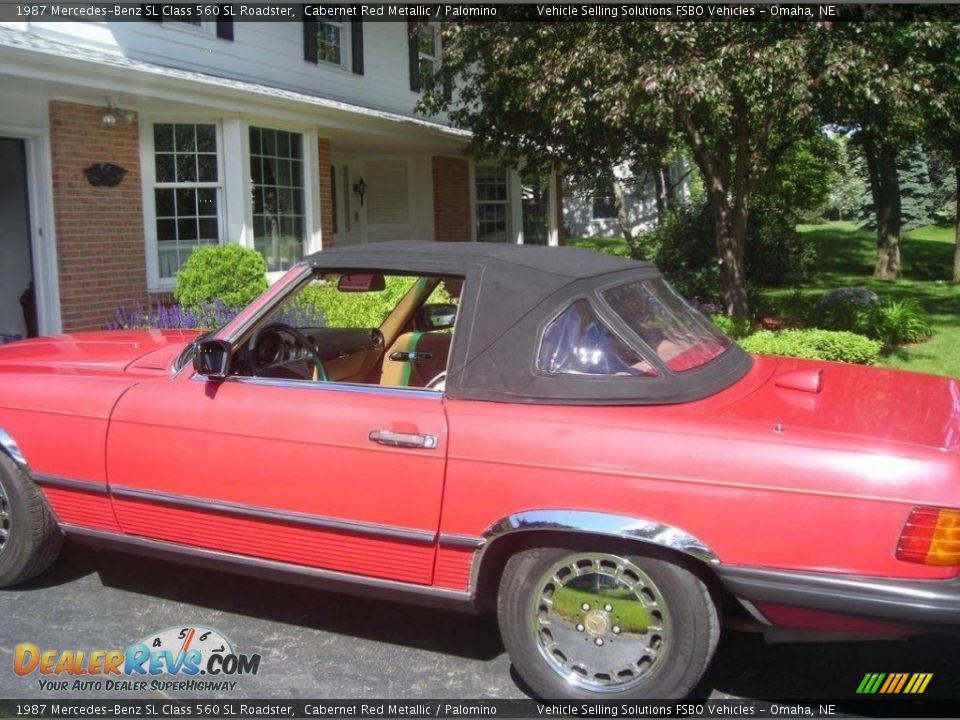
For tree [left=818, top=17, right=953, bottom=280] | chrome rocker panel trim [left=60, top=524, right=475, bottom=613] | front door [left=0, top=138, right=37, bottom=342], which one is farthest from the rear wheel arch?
front door [left=0, top=138, right=37, bottom=342]

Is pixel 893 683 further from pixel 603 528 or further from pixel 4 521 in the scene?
pixel 4 521

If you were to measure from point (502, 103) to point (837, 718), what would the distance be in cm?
941

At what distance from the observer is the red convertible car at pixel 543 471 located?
9.28ft

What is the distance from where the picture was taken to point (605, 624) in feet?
10.2

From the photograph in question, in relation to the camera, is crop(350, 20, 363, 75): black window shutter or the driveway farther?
crop(350, 20, 363, 75): black window shutter

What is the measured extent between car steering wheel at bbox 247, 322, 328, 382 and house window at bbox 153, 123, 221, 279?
686cm

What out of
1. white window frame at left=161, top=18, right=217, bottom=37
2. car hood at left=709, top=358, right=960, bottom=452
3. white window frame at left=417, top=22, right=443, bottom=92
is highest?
white window frame at left=417, top=22, right=443, bottom=92

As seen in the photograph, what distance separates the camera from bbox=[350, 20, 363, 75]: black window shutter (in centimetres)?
1429

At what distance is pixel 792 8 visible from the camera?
24.8 ft

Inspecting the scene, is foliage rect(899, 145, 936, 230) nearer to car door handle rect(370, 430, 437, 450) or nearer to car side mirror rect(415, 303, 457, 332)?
car side mirror rect(415, 303, 457, 332)

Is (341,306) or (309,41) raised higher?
(309,41)

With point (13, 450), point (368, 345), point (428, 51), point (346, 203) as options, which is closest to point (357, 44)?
point (428, 51)

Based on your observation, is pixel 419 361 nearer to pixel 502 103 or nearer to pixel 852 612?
pixel 852 612

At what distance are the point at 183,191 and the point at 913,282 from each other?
15.0 metres
